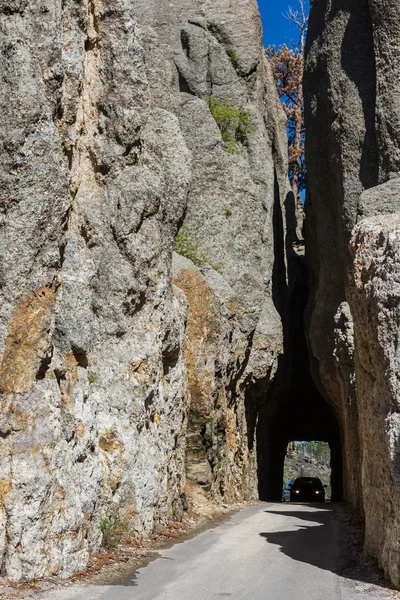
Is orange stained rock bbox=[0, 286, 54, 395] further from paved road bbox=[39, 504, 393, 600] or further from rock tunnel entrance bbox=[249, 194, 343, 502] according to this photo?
rock tunnel entrance bbox=[249, 194, 343, 502]

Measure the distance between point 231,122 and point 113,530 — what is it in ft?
59.6

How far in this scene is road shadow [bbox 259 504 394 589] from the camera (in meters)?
A: 8.77

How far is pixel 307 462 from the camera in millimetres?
57219

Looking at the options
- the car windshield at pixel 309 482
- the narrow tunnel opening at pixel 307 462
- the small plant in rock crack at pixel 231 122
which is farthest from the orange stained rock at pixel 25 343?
the narrow tunnel opening at pixel 307 462

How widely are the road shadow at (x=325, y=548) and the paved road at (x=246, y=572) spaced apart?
0.01 m

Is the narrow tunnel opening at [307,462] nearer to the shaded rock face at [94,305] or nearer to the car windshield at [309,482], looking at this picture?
the car windshield at [309,482]

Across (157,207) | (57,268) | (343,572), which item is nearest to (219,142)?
(157,207)

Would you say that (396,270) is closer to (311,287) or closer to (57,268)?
(57,268)

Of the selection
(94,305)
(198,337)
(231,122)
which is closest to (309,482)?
(231,122)

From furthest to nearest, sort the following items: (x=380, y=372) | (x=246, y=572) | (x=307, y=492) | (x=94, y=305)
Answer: (x=307, y=492)
(x=94, y=305)
(x=380, y=372)
(x=246, y=572)

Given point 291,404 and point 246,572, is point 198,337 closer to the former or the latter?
point 246,572

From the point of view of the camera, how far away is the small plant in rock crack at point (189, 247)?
851 inches

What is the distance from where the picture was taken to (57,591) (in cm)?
753

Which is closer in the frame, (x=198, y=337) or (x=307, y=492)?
(x=198, y=337)
